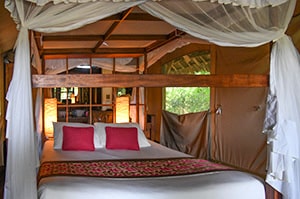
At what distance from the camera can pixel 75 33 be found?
535 centimetres

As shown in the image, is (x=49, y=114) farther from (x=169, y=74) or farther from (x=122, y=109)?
(x=169, y=74)

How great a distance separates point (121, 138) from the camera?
199 inches

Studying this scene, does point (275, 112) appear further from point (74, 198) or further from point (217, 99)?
point (217, 99)

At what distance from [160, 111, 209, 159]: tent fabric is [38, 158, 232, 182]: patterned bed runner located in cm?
227

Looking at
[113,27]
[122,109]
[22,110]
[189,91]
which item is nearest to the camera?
[22,110]

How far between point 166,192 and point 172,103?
16.9 ft

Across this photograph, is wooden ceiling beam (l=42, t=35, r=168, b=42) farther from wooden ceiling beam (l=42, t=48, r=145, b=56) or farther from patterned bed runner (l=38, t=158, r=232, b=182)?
patterned bed runner (l=38, t=158, r=232, b=182)

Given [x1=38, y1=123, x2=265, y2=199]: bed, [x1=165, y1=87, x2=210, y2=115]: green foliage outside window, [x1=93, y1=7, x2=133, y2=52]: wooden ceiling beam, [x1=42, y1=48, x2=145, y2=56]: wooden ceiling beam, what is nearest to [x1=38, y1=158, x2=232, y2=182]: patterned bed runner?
[x1=38, y1=123, x2=265, y2=199]: bed

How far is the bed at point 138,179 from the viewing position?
2787mm

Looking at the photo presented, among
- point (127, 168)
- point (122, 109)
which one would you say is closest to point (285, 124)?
point (127, 168)

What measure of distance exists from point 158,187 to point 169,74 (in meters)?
0.96

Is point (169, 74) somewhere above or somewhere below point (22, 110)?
above

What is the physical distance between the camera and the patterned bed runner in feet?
10.9

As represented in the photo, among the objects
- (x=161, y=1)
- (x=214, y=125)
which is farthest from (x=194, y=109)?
(x=161, y=1)
